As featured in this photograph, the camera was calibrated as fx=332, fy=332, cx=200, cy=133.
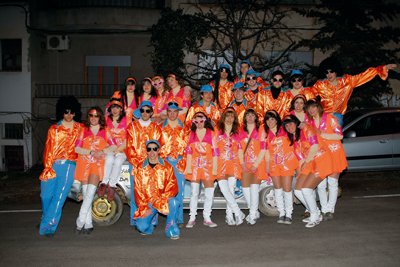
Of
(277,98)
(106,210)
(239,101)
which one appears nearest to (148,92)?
(239,101)

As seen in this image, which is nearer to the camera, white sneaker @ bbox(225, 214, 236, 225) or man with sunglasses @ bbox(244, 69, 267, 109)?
white sneaker @ bbox(225, 214, 236, 225)

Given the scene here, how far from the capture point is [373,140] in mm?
7926

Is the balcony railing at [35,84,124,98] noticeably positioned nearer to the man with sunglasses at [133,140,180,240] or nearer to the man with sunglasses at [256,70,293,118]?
the man with sunglasses at [256,70,293,118]

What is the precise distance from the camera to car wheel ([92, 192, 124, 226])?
5.88m

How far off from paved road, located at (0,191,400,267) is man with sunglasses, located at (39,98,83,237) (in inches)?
13.0

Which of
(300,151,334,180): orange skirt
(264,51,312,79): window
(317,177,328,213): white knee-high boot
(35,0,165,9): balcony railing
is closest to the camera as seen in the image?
(300,151,334,180): orange skirt

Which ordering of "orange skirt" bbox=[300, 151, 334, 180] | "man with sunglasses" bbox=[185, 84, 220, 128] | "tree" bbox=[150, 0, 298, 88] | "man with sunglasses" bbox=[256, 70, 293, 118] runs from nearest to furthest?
"orange skirt" bbox=[300, 151, 334, 180] < "man with sunglasses" bbox=[185, 84, 220, 128] < "man with sunglasses" bbox=[256, 70, 293, 118] < "tree" bbox=[150, 0, 298, 88]

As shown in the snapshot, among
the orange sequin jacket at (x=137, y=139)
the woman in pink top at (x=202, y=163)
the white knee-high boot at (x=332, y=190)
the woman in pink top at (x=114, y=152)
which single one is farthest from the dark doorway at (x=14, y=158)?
the white knee-high boot at (x=332, y=190)

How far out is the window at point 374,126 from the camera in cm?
802

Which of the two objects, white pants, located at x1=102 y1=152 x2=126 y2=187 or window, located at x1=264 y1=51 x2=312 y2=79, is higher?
window, located at x1=264 y1=51 x2=312 y2=79

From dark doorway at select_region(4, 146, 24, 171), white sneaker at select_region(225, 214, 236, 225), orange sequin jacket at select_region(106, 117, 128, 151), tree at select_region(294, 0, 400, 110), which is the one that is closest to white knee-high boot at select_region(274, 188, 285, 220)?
white sneaker at select_region(225, 214, 236, 225)

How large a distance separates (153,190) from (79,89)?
12403 mm

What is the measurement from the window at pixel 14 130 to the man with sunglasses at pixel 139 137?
12.1 m

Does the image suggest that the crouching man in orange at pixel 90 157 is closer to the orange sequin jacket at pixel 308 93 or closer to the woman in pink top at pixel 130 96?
the woman in pink top at pixel 130 96
